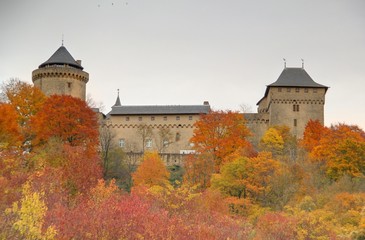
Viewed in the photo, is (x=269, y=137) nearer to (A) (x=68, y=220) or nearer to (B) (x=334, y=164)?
(B) (x=334, y=164)

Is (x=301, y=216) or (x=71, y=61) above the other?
(x=71, y=61)

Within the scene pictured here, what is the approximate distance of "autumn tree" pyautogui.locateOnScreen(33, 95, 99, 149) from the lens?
4356 cm

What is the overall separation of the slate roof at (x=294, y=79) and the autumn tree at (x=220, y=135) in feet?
35.5

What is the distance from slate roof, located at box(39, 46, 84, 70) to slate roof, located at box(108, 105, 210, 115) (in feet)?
22.3

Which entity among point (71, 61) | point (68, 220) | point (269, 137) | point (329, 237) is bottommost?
point (329, 237)

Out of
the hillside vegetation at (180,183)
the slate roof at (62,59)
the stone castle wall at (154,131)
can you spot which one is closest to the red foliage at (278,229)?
the hillside vegetation at (180,183)

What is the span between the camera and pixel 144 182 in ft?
144

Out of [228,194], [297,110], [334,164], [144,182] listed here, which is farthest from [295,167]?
[297,110]

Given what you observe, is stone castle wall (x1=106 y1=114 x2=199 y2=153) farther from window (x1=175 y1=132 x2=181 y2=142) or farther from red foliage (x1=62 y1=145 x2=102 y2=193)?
red foliage (x1=62 y1=145 x2=102 y2=193)

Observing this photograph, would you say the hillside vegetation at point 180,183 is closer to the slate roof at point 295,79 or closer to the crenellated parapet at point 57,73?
the slate roof at point 295,79

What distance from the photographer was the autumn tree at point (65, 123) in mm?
43556

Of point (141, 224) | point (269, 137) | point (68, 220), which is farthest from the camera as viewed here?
point (269, 137)

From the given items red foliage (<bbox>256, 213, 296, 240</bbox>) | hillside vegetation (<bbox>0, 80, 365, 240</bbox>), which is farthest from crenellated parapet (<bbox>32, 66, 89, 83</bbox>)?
red foliage (<bbox>256, 213, 296, 240</bbox>)

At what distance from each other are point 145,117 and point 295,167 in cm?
2684
